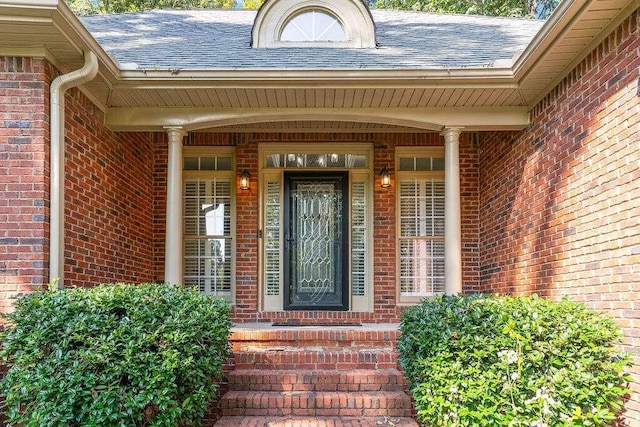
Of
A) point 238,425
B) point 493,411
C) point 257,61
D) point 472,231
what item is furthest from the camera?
point 472,231

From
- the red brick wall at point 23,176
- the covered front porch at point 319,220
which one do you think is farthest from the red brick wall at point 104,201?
the covered front porch at point 319,220

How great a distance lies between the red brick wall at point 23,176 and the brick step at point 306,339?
186cm

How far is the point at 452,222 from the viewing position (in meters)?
5.09

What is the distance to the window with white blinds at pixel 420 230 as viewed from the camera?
6.63 metres

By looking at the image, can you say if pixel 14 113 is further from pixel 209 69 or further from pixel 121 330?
pixel 121 330

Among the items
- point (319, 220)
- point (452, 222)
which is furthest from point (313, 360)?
point (319, 220)

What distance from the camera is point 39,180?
377cm

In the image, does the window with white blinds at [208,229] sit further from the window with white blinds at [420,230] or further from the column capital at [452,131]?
the column capital at [452,131]

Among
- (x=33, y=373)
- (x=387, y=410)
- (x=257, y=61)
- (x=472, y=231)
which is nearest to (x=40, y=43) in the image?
Result: (x=257, y=61)

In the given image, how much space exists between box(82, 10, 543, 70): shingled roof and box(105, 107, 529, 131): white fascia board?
0.46 m

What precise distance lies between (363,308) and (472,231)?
67.3 inches

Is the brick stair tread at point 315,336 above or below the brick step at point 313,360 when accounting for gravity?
above

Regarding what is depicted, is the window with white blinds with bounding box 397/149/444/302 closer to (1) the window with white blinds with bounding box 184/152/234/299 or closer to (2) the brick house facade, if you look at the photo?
(2) the brick house facade

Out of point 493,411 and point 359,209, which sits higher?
point 359,209
